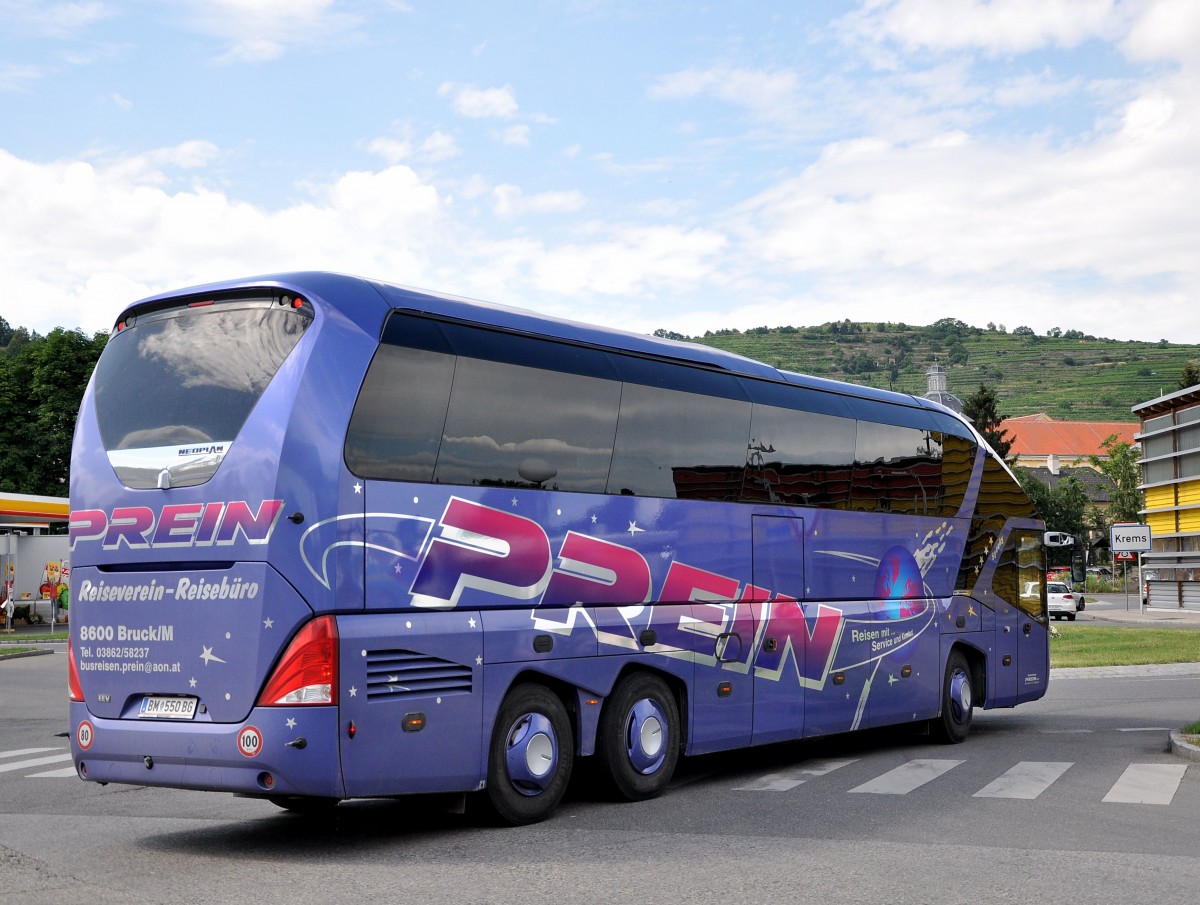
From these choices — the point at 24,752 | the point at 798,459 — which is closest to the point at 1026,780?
the point at 798,459

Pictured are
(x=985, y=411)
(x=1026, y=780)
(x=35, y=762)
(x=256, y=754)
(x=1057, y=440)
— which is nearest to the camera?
(x=256, y=754)

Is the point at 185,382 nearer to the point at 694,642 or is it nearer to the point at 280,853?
the point at 280,853

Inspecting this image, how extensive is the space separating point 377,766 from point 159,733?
1337 mm

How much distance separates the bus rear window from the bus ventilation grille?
155 centimetres

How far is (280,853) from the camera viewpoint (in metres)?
8.89

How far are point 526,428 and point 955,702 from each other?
27.3 ft

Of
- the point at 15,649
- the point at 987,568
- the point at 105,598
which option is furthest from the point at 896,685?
the point at 15,649

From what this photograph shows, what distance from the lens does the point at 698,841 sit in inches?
358

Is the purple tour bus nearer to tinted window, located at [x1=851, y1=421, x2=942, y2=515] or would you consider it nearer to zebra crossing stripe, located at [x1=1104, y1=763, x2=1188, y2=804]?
tinted window, located at [x1=851, y1=421, x2=942, y2=515]

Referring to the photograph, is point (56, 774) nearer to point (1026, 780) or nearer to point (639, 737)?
point (639, 737)

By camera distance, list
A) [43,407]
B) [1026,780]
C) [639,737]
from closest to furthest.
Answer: [639,737] < [1026,780] < [43,407]

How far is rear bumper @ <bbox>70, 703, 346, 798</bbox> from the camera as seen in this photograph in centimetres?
820

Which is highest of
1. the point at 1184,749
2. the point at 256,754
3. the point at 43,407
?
the point at 43,407

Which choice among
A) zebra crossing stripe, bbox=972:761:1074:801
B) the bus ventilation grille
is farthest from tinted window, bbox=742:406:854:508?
the bus ventilation grille
